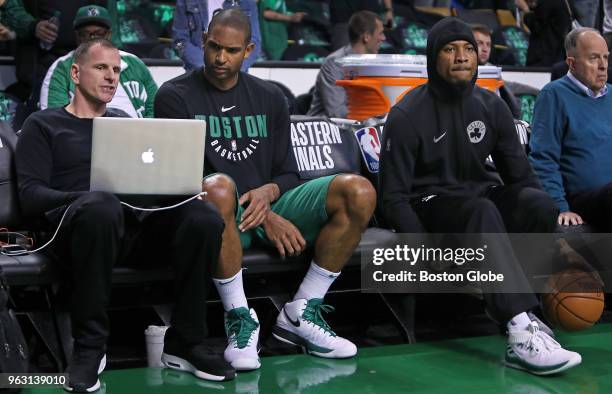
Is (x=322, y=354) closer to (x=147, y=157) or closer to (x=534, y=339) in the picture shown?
(x=534, y=339)

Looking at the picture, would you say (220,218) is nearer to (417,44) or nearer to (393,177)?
(393,177)

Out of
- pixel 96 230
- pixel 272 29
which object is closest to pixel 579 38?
pixel 96 230

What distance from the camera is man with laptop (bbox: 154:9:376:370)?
4.33 metres

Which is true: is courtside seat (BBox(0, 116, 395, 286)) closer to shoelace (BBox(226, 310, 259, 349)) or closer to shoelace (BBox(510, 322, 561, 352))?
shoelace (BBox(226, 310, 259, 349))

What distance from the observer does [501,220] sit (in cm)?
452


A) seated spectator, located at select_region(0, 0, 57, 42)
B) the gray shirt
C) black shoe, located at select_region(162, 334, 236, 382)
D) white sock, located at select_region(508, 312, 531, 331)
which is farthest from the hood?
seated spectator, located at select_region(0, 0, 57, 42)

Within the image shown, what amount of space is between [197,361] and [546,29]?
6.08 metres

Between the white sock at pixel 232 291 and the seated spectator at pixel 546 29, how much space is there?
18.3ft

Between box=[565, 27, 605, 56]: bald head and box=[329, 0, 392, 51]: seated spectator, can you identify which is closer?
box=[565, 27, 605, 56]: bald head

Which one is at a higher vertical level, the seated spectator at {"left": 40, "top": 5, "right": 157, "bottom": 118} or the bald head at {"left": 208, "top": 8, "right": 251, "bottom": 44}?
the bald head at {"left": 208, "top": 8, "right": 251, "bottom": 44}

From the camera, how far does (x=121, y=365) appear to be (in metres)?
4.50

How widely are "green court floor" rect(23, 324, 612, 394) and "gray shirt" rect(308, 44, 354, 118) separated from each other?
2990mm

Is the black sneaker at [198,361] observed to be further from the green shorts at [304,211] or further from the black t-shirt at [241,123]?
the black t-shirt at [241,123]

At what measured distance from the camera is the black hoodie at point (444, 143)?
4.79 meters
